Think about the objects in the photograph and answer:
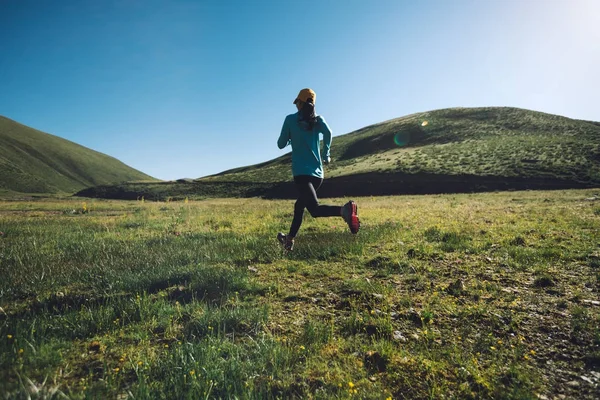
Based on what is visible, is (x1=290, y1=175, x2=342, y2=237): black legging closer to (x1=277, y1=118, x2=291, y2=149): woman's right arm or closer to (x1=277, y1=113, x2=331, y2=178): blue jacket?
(x1=277, y1=113, x2=331, y2=178): blue jacket

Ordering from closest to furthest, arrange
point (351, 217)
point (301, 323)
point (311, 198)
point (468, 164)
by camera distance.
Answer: point (301, 323) → point (351, 217) → point (311, 198) → point (468, 164)

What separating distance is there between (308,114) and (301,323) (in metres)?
4.70

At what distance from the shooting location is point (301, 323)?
13.3 ft

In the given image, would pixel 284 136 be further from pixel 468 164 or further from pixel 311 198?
pixel 468 164

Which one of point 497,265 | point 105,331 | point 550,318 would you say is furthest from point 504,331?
point 105,331

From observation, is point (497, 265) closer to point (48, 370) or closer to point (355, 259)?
point (355, 259)

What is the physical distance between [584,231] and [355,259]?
7.65m

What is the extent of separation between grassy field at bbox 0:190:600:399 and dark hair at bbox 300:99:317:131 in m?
3.22

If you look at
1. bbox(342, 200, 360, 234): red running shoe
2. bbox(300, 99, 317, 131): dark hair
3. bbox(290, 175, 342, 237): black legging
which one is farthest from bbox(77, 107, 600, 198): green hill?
bbox(300, 99, 317, 131): dark hair

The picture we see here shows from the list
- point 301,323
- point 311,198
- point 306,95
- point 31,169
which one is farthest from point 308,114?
point 31,169

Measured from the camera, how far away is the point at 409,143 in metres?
97.3

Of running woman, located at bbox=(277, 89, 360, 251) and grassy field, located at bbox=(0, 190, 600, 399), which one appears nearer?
grassy field, located at bbox=(0, 190, 600, 399)

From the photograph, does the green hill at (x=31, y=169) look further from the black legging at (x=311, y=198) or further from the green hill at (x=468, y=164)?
the black legging at (x=311, y=198)

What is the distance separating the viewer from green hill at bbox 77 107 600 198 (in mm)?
45156
